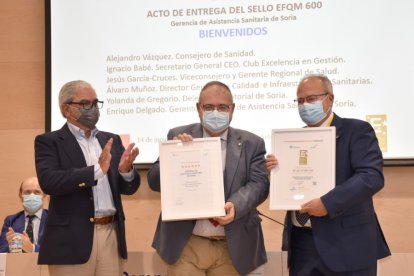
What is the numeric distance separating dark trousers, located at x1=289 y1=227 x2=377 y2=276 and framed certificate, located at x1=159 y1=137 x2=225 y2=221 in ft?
1.46

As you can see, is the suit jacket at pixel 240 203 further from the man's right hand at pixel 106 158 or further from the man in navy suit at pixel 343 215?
the man's right hand at pixel 106 158

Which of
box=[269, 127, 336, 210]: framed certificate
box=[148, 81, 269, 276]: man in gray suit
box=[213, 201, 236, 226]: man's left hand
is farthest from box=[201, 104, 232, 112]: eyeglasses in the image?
box=[213, 201, 236, 226]: man's left hand

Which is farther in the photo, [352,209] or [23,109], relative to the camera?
[23,109]

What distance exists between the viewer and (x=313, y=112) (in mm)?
2713

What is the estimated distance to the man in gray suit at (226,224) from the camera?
2684 mm

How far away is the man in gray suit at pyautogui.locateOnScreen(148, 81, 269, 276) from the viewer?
268cm

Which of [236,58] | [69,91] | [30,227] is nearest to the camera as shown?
[69,91]

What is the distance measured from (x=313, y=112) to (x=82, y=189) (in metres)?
1.32

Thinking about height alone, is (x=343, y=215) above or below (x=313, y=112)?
below

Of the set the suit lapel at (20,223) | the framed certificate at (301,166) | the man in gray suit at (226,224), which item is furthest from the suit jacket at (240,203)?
the suit lapel at (20,223)

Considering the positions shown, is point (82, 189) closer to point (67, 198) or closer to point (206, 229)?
point (67, 198)

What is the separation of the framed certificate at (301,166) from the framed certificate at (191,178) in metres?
0.30

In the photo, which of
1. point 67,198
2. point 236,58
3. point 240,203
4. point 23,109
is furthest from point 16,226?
point 236,58

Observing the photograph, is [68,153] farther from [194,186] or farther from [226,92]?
[226,92]
